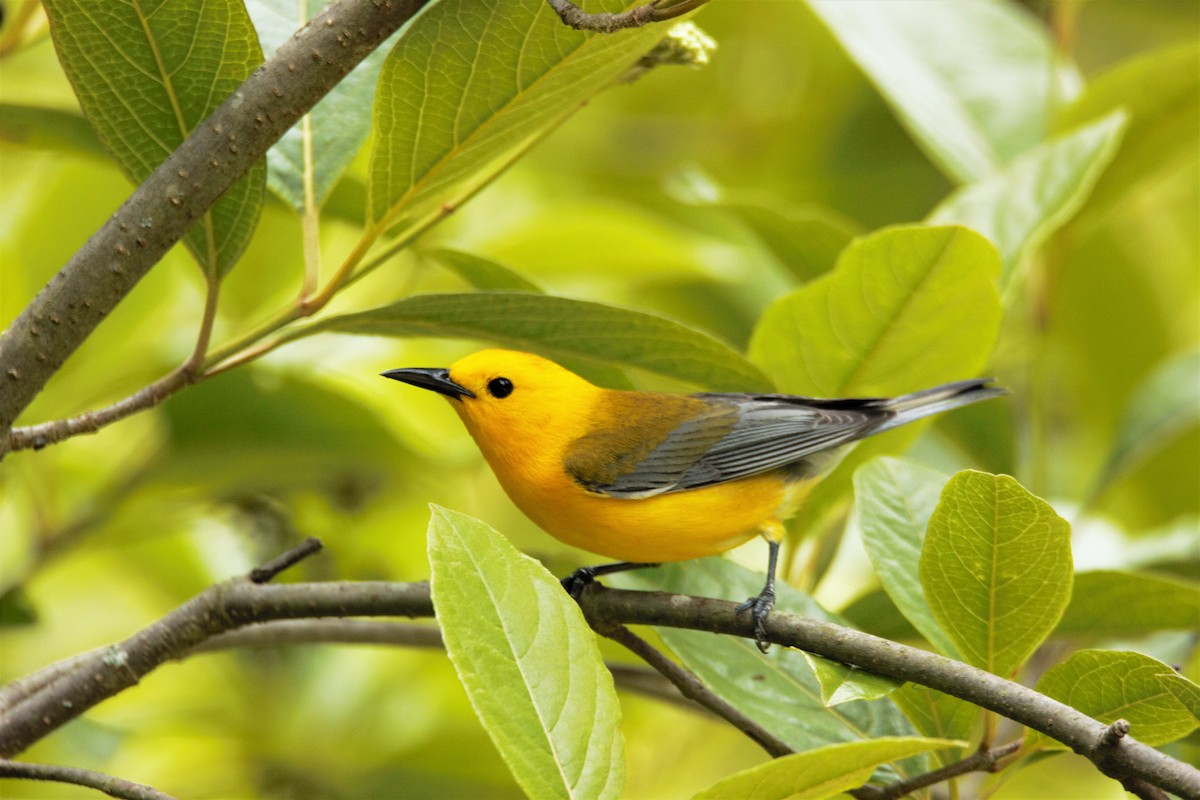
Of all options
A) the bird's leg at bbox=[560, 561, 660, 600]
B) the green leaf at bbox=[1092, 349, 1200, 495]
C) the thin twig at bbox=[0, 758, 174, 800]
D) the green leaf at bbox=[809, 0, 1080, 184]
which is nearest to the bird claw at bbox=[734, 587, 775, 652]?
the bird's leg at bbox=[560, 561, 660, 600]

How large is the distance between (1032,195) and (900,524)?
109 cm

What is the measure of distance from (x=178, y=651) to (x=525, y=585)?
70 cm

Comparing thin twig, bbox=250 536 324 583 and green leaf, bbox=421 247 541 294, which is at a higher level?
green leaf, bbox=421 247 541 294

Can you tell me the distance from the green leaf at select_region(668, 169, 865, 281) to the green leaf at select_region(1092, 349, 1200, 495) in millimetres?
974

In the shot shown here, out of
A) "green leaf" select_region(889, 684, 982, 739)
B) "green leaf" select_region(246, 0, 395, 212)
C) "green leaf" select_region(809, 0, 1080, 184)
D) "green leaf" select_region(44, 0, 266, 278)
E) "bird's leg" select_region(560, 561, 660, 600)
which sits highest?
"green leaf" select_region(809, 0, 1080, 184)

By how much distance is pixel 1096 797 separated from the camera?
3555 mm

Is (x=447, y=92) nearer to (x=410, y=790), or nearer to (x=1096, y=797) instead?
(x=410, y=790)

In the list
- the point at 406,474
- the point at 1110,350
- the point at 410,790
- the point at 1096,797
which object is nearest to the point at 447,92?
the point at 406,474

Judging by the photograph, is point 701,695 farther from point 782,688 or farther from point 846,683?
point 846,683

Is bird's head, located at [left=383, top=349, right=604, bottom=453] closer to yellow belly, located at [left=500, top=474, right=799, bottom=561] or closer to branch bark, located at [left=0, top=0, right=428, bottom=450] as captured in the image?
yellow belly, located at [left=500, top=474, right=799, bottom=561]

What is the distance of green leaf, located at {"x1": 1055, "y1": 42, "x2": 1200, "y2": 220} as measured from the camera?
10.2 feet

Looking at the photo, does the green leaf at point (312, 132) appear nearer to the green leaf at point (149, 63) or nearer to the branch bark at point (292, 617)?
the green leaf at point (149, 63)

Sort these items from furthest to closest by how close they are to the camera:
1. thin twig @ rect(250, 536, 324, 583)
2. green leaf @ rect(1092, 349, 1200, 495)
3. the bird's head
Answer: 1. green leaf @ rect(1092, 349, 1200, 495)
2. the bird's head
3. thin twig @ rect(250, 536, 324, 583)

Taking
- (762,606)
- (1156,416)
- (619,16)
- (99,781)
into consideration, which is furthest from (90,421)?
(1156,416)
